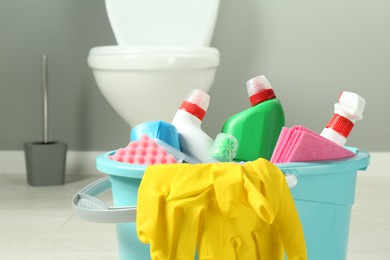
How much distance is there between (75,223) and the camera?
1597 millimetres

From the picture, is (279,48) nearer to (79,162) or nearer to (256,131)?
(79,162)

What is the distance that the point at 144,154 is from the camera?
92cm

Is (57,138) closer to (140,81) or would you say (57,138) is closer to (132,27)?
(132,27)

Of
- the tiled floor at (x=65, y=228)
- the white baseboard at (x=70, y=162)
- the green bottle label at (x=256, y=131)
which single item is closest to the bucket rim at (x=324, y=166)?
the green bottle label at (x=256, y=131)

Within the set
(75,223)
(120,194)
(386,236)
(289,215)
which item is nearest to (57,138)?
(75,223)

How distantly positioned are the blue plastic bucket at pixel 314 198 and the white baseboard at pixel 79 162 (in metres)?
1.48

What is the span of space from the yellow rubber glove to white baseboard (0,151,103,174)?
1.63 metres

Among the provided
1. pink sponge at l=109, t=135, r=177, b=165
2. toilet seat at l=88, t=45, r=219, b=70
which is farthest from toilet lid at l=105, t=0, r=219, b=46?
pink sponge at l=109, t=135, r=177, b=165

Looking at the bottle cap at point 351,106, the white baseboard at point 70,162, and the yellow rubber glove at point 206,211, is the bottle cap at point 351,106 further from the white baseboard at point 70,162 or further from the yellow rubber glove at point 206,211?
the white baseboard at point 70,162

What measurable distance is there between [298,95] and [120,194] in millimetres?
1584

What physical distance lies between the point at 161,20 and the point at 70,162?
64 centimetres

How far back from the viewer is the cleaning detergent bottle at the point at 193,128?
3.33ft

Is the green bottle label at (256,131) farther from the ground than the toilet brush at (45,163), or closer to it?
farther from the ground

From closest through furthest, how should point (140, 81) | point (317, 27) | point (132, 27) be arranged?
point (140, 81)
point (132, 27)
point (317, 27)
